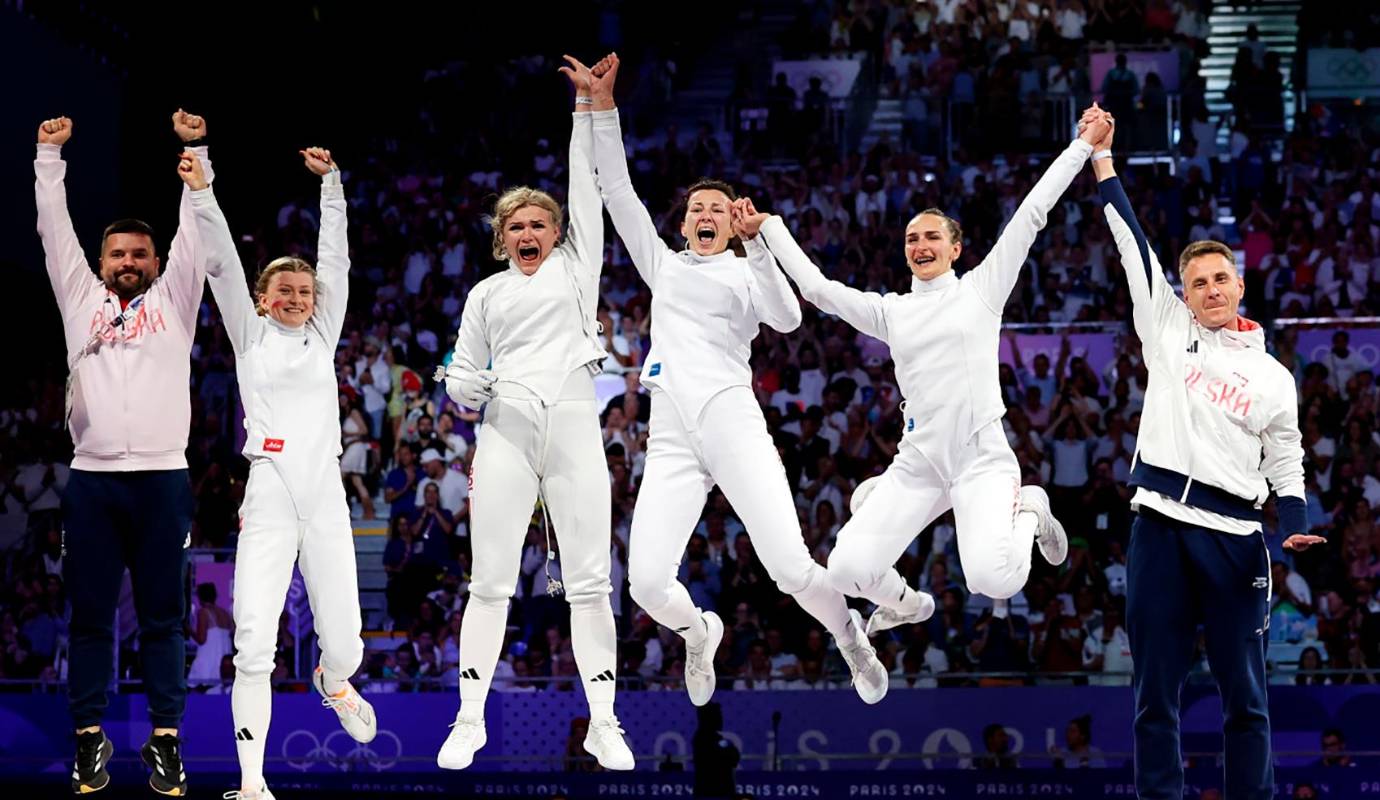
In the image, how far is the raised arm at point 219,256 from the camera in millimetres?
7273

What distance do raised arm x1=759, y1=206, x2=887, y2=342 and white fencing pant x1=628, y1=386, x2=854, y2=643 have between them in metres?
0.57

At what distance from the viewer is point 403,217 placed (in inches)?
675

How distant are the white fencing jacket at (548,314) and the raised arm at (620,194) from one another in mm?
58

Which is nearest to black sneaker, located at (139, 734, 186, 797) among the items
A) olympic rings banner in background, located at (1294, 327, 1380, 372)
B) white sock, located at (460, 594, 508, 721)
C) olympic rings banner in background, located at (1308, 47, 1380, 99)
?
white sock, located at (460, 594, 508, 721)

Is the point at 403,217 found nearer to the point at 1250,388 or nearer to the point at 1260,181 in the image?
the point at 1260,181

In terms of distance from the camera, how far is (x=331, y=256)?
7.72 m

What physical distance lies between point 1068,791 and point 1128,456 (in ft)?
10.6

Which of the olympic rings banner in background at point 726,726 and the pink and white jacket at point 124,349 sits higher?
the pink and white jacket at point 124,349

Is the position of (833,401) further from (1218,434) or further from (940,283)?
(1218,434)

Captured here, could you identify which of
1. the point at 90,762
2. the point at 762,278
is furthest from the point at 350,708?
the point at 762,278

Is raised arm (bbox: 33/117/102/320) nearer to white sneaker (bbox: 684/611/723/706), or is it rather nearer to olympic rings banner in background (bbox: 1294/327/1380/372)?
white sneaker (bbox: 684/611/723/706)

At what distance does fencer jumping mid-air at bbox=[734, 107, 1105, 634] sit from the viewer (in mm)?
7422

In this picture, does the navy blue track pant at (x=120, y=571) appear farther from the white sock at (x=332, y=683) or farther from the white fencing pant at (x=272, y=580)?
the white sock at (x=332, y=683)

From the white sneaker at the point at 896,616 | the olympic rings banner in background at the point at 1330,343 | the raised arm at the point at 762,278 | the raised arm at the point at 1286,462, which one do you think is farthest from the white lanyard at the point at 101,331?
the olympic rings banner in background at the point at 1330,343
